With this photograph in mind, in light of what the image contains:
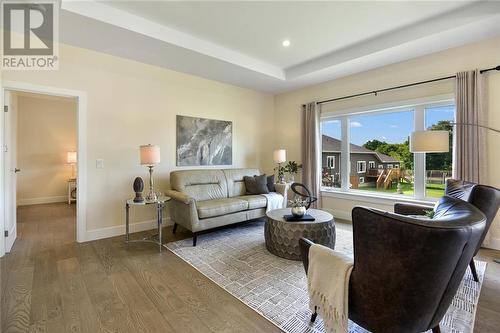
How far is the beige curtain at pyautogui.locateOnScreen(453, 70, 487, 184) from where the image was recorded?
3.20 metres

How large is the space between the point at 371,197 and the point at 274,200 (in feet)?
5.59

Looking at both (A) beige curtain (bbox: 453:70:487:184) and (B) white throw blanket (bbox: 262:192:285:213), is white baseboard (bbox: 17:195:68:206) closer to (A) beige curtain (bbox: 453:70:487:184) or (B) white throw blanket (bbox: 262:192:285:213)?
(B) white throw blanket (bbox: 262:192:285:213)

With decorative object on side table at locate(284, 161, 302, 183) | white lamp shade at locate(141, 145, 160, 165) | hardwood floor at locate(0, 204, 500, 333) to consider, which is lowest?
hardwood floor at locate(0, 204, 500, 333)

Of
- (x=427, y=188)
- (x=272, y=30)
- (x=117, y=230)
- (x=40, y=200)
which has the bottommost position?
(x=117, y=230)

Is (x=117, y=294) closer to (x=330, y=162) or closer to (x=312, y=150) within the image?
(x=312, y=150)

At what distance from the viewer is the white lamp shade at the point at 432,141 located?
2.74m

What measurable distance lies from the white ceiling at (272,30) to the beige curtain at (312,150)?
1007 millimetres

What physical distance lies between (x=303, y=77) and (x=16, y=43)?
416 centimetres

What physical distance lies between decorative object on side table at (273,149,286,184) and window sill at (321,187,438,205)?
89 cm

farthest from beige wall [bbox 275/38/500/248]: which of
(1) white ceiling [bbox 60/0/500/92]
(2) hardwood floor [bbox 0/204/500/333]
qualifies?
(2) hardwood floor [bbox 0/204/500/333]

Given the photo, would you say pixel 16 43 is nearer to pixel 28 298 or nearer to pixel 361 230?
pixel 28 298

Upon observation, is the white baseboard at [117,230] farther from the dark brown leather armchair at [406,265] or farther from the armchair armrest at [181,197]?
the dark brown leather armchair at [406,265]

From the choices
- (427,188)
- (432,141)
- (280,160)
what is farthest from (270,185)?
(432,141)

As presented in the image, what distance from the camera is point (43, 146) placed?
6.15 metres
